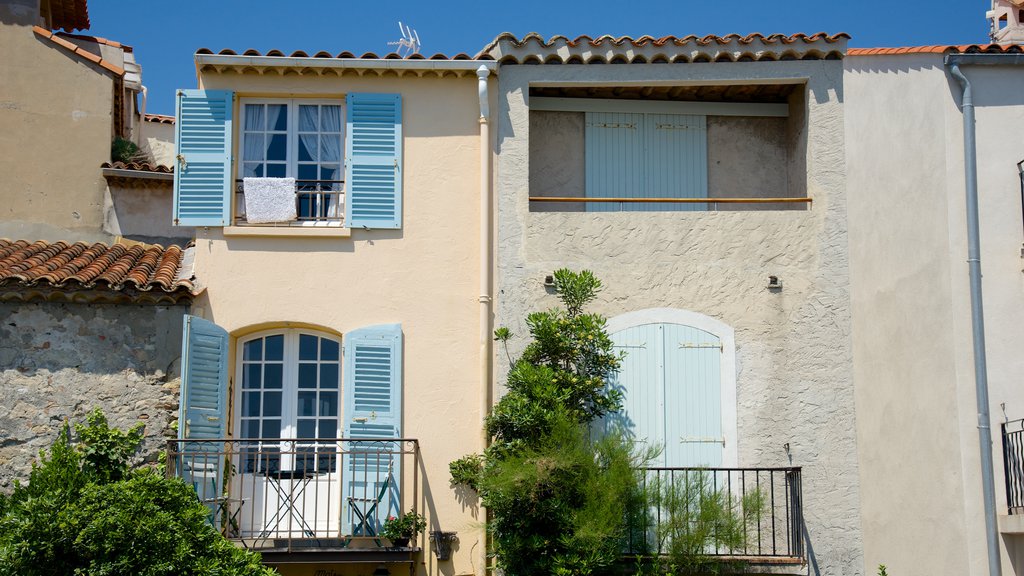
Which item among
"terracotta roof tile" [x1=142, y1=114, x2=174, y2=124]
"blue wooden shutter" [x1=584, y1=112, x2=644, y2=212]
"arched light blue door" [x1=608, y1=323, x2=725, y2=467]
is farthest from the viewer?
"terracotta roof tile" [x1=142, y1=114, x2=174, y2=124]

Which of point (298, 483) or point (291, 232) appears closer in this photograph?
point (298, 483)

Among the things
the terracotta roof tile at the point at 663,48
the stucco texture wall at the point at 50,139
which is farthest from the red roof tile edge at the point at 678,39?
the stucco texture wall at the point at 50,139

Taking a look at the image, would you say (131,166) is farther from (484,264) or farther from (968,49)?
(968,49)

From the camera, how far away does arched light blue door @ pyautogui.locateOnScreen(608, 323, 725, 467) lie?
13.6 m

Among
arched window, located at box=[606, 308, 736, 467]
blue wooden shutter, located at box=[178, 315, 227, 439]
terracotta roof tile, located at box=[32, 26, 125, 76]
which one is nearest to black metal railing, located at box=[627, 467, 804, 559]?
arched window, located at box=[606, 308, 736, 467]

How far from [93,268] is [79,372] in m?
1.15

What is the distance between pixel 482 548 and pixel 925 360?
486cm

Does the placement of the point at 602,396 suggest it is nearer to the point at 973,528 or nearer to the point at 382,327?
the point at 382,327

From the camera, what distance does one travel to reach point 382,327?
13.7 metres

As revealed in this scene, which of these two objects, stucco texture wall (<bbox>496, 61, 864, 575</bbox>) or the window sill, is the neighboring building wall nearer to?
stucco texture wall (<bbox>496, 61, 864, 575</bbox>)

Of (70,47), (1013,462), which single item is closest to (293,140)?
(70,47)

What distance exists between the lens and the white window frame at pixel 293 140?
14.2m

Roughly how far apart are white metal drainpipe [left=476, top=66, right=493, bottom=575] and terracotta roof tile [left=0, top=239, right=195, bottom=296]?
307cm

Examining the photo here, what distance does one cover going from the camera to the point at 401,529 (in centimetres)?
1297
